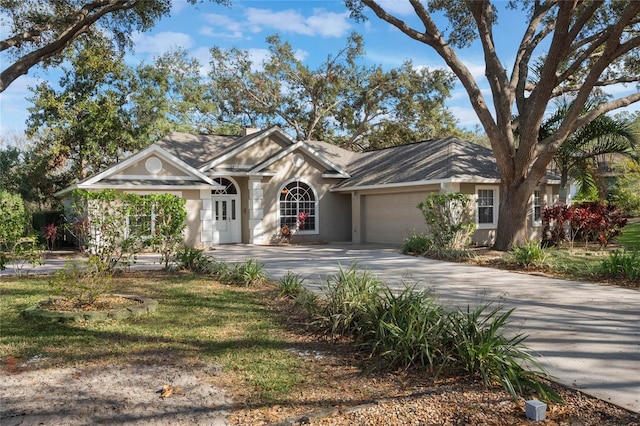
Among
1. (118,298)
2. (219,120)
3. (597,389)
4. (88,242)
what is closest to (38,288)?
(88,242)

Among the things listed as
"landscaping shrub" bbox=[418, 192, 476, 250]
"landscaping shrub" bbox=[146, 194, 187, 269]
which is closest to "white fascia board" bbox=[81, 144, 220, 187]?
"landscaping shrub" bbox=[146, 194, 187, 269]

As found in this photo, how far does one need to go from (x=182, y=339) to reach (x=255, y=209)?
15.5 metres

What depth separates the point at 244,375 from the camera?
4957 millimetres

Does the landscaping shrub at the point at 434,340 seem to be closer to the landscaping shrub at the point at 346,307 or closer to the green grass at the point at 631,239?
the landscaping shrub at the point at 346,307

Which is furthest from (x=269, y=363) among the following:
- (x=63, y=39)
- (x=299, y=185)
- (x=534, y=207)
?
(x=534, y=207)

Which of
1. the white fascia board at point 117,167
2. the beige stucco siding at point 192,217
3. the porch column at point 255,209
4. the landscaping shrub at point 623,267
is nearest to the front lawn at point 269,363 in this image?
the landscaping shrub at point 623,267

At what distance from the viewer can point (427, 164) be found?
20.1 metres

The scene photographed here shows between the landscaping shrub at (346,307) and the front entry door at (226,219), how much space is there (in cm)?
1545

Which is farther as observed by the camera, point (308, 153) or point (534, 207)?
point (308, 153)

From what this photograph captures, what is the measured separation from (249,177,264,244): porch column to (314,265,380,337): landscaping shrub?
14.7m

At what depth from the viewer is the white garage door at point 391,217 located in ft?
65.2

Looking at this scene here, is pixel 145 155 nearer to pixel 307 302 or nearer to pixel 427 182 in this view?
pixel 427 182

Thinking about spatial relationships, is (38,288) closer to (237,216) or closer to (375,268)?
(375,268)

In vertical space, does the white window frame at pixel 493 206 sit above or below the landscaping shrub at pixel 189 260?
above
